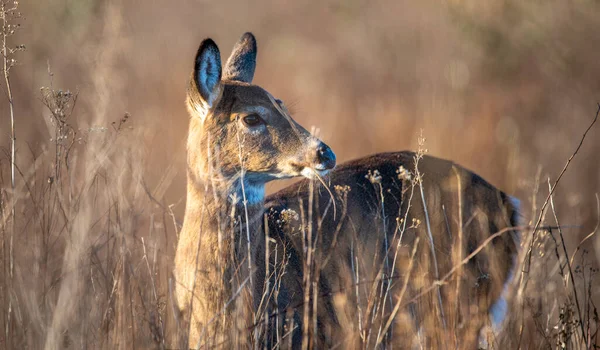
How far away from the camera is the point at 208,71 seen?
526 centimetres

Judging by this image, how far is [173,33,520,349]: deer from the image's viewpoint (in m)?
4.54

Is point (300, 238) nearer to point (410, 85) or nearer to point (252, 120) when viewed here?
point (252, 120)

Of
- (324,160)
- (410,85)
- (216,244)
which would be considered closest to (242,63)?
(324,160)

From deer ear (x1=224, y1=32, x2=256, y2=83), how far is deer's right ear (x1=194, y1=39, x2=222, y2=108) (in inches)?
25.5

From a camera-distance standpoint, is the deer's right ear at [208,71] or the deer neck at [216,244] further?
the deer's right ear at [208,71]

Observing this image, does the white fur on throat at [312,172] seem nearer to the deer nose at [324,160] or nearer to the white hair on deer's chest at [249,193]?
the deer nose at [324,160]

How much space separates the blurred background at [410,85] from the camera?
32.5 feet

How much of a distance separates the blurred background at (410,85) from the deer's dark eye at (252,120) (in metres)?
2.27

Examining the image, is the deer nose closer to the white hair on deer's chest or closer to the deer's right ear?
the white hair on deer's chest

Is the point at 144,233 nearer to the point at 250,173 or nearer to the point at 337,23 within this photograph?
the point at 250,173

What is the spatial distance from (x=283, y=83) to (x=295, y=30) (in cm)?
523

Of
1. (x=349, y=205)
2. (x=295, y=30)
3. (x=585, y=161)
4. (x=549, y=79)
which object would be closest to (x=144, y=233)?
(x=349, y=205)

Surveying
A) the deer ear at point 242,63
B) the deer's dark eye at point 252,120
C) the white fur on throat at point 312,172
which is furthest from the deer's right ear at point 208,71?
the white fur on throat at point 312,172

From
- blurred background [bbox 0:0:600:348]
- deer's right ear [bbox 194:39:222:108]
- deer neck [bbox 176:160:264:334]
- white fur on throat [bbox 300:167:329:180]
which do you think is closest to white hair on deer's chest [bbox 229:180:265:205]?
deer neck [bbox 176:160:264:334]
